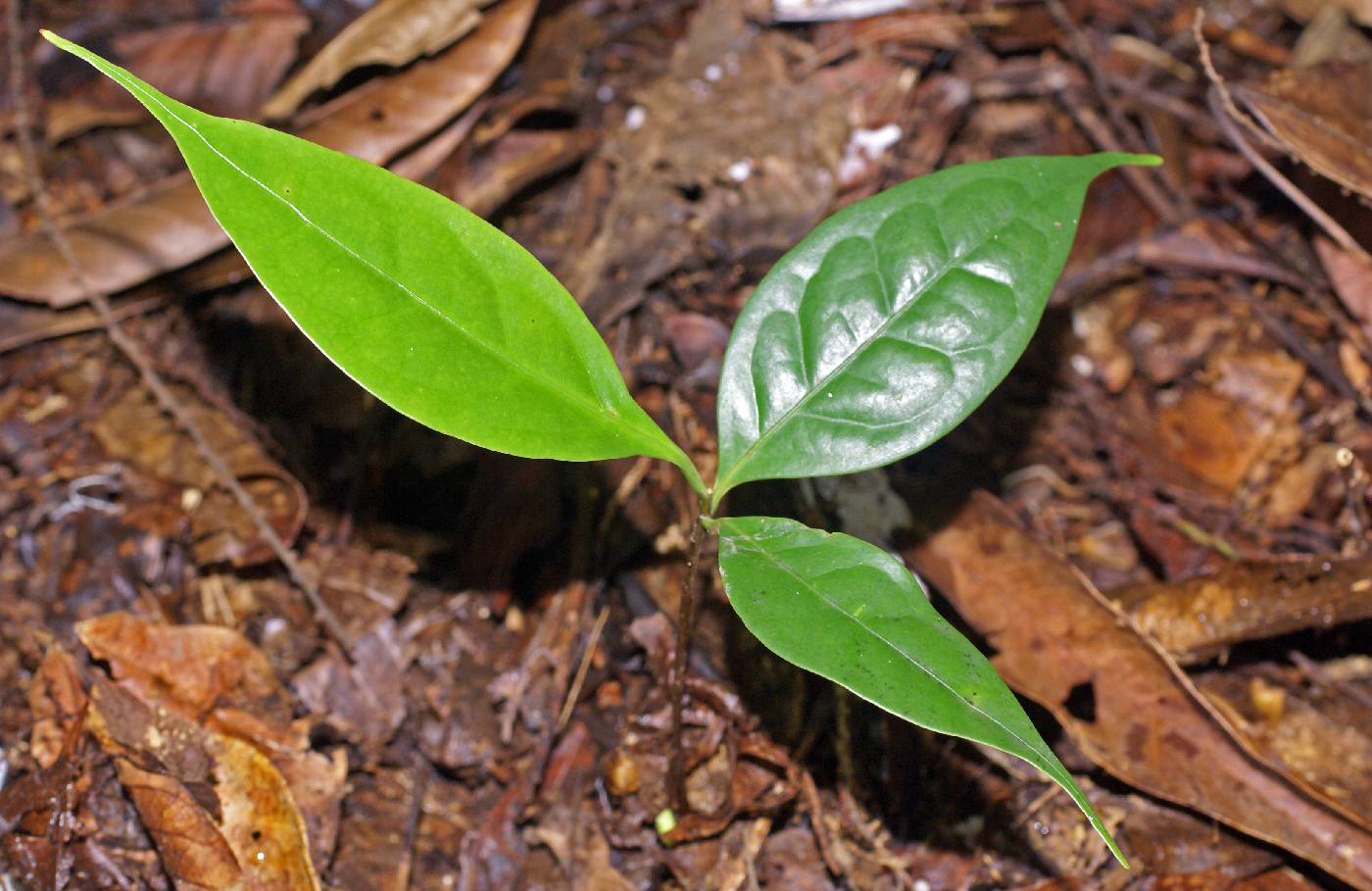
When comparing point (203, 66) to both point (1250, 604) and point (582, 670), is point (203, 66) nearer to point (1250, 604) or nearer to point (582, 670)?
point (582, 670)

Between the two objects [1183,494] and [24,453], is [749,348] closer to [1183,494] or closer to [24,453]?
[1183,494]

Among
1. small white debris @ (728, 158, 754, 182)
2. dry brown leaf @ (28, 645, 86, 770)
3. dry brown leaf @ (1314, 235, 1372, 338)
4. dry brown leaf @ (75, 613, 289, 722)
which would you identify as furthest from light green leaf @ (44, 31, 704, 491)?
dry brown leaf @ (1314, 235, 1372, 338)

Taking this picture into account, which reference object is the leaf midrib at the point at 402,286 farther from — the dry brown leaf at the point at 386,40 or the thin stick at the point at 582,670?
the dry brown leaf at the point at 386,40

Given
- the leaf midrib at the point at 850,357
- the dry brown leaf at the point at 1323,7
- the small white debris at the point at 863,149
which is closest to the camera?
the leaf midrib at the point at 850,357

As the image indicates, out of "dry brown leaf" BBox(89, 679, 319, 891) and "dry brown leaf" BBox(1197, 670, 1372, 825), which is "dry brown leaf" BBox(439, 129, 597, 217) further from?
"dry brown leaf" BBox(1197, 670, 1372, 825)

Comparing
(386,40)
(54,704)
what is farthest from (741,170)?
(54,704)

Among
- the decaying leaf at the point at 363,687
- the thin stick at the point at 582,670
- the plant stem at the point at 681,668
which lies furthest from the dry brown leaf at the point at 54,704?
the plant stem at the point at 681,668

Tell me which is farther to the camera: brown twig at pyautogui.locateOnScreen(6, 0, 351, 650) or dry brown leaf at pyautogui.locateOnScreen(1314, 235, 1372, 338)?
dry brown leaf at pyautogui.locateOnScreen(1314, 235, 1372, 338)

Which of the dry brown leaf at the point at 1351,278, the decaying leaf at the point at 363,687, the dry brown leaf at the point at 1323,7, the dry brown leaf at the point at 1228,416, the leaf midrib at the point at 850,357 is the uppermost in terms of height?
the dry brown leaf at the point at 1323,7
